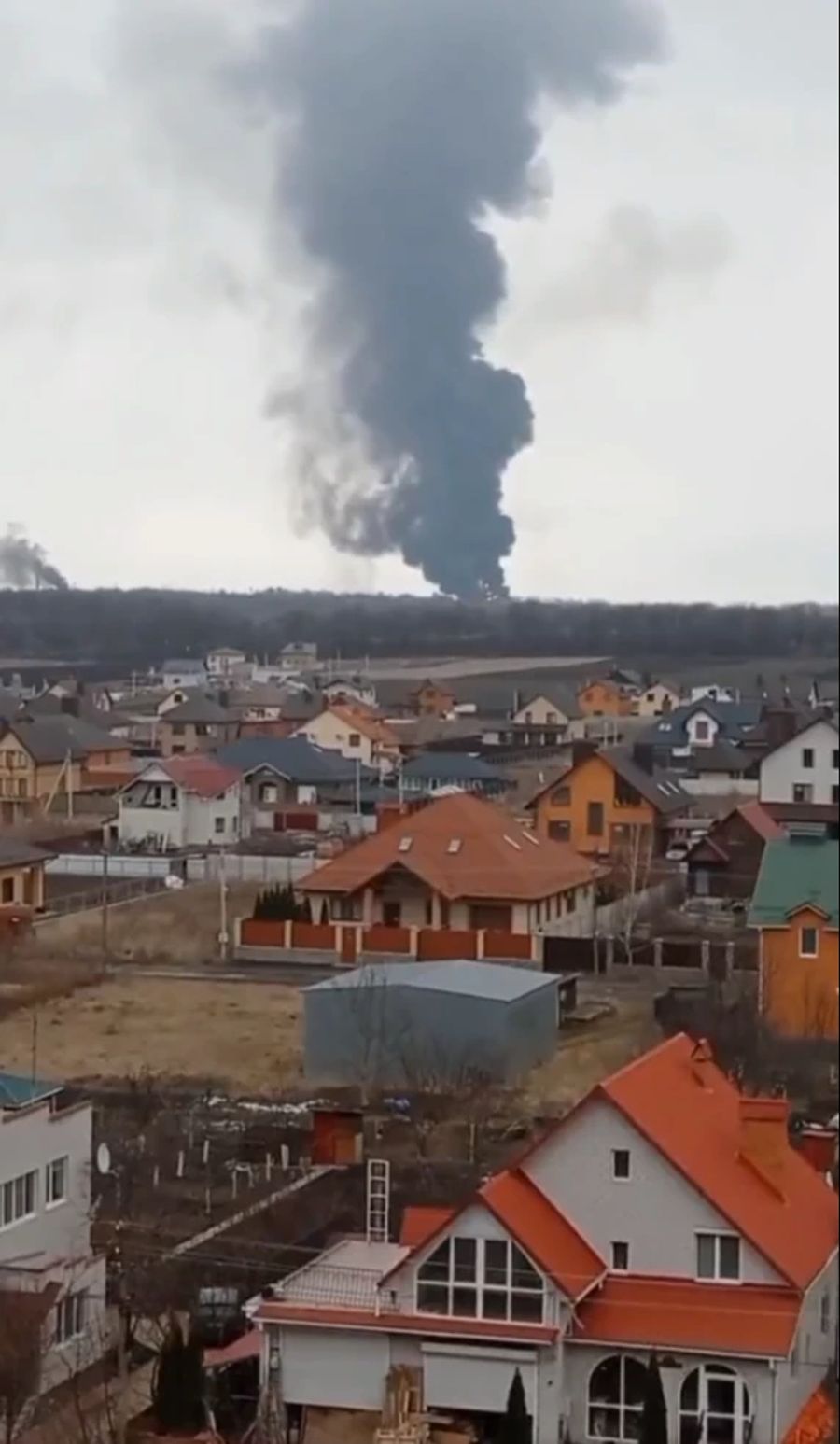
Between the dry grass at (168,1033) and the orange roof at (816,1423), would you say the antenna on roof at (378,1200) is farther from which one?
the orange roof at (816,1423)

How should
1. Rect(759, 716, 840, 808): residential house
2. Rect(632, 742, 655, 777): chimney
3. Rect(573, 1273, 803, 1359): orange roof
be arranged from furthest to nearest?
1. Rect(632, 742, 655, 777): chimney
2. Rect(759, 716, 840, 808): residential house
3. Rect(573, 1273, 803, 1359): orange roof

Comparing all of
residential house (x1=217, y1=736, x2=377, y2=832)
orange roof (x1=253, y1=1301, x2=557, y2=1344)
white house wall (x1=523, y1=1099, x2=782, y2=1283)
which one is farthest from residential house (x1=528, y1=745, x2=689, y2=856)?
orange roof (x1=253, y1=1301, x2=557, y2=1344)

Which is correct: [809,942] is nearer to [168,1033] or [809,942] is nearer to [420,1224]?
[420,1224]

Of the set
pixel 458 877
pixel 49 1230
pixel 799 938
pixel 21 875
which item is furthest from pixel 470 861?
pixel 49 1230

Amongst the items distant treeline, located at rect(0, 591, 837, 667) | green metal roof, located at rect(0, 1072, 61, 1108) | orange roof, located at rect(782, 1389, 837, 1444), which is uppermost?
distant treeline, located at rect(0, 591, 837, 667)

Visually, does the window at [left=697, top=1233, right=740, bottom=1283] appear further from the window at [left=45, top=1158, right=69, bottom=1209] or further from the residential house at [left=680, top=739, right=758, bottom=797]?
the window at [left=45, top=1158, right=69, bottom=1209]

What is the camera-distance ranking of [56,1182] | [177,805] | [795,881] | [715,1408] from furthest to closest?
[177,805], [56,1182], [795,881], [715,1408]
